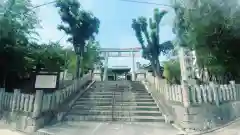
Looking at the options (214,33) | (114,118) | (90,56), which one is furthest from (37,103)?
(90,56)

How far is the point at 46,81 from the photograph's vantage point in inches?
352

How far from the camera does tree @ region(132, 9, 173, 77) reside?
12.7 metres

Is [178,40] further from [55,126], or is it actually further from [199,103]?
[55,126]

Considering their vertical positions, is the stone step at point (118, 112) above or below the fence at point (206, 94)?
below

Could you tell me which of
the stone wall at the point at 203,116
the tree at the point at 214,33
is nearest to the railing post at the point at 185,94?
the stone wall at the point at 203,116

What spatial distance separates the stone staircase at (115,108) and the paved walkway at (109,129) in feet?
1.69

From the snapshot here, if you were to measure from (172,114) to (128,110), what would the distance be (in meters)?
1.69

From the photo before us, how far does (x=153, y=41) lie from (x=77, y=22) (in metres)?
4.52

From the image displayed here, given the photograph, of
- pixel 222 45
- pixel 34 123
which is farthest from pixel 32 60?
pixel 222 45

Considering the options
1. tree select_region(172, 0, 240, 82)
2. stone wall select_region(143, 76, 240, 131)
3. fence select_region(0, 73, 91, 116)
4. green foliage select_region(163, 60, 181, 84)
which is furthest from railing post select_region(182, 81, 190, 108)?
green foliage select_region(163, 60, 181, 84)

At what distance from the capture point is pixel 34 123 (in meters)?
6.50

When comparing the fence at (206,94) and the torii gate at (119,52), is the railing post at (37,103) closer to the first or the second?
the fence at (206,94)

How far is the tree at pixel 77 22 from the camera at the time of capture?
486 inches

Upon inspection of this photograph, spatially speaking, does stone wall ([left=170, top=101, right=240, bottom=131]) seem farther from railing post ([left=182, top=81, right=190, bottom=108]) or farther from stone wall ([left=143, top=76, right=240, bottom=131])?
railing post ([left=182, top=81, right=190, bottom=108])
